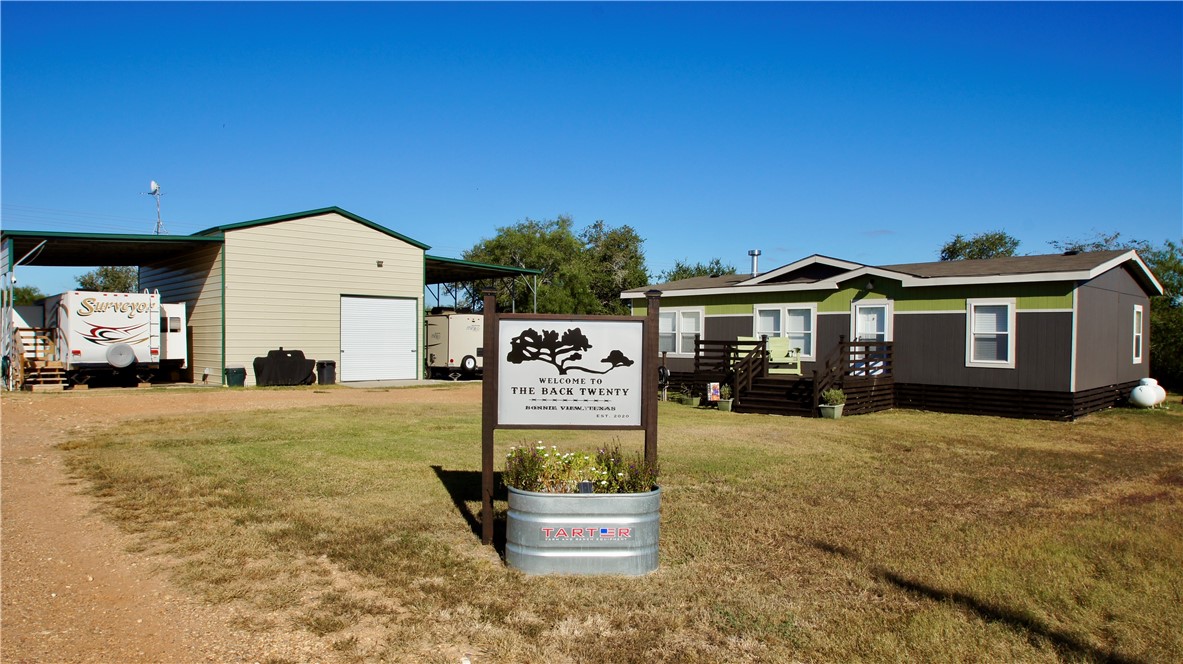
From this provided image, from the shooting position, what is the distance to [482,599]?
4809 millimetres

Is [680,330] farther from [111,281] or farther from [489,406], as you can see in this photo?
[111,281]

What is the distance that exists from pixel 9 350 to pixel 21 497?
A: 1623 centimetres

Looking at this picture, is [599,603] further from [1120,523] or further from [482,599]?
[1120,523]

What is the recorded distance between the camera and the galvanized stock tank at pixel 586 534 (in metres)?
5.27

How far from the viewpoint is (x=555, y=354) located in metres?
6.17

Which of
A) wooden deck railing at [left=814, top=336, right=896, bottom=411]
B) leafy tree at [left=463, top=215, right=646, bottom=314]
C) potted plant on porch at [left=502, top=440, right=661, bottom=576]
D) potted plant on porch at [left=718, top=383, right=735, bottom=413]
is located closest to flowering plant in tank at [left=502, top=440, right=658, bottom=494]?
potted plant on porch at [left=502, top=440, right=661, bottom=576]

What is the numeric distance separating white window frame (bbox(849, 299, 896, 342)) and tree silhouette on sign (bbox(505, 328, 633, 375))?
13.8m

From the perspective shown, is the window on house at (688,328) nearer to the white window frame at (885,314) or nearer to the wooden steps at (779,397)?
the white window frame at (885,314)

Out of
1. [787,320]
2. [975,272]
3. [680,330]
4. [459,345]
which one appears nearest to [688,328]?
[680,330]

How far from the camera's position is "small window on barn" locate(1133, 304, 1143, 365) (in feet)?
65.0

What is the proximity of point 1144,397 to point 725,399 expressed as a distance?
10.3 metres

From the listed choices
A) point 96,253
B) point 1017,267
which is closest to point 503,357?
point 1017,267

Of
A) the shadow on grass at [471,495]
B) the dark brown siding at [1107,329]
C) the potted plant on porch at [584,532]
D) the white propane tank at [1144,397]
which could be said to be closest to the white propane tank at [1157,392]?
the white propane tank at [1144,397]

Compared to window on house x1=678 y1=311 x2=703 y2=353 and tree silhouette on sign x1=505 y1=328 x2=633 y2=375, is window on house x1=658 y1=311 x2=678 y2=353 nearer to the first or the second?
window on house x1=678 y1=311 x2=703 y2=353
